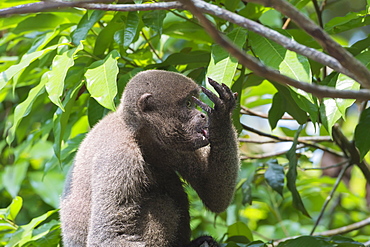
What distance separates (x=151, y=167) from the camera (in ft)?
12.3

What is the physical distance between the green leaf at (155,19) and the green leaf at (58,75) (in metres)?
0.61

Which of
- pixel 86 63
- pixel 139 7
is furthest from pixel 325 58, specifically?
pixel 86 63

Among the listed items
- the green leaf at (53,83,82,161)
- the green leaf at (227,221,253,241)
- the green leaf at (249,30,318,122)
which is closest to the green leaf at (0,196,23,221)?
the green leaf at (53,83,82,161)

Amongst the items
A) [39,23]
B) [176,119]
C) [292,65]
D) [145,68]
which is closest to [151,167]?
[176,119]

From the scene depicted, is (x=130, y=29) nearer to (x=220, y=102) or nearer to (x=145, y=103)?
(x=145, y=103)

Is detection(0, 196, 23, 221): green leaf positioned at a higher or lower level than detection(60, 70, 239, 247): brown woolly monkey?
lower

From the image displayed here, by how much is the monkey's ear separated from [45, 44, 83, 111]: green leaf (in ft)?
1.79

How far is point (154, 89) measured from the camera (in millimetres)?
3545

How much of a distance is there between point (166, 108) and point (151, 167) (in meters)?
0.50

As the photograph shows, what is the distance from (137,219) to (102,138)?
654 mm

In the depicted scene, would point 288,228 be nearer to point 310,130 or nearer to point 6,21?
point 310,130

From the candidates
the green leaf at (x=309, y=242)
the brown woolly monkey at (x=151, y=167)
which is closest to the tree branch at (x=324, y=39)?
the brown woolly monkey at (x=151, y=167)

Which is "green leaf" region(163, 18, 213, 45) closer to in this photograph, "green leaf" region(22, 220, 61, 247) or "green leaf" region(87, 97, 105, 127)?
"green leaf" region(87, 97, 105, 127)

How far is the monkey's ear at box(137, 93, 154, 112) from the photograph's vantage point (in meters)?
3.50
